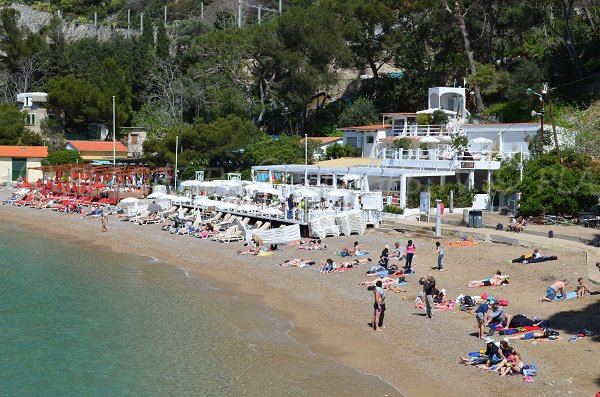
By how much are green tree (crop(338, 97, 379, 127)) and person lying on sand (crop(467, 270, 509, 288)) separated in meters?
35.7

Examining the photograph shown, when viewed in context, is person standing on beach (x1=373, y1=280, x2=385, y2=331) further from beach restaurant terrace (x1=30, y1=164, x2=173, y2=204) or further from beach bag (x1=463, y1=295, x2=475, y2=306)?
beach restaurant terrace (x1=30, y1=164, x2=173, y2=204)

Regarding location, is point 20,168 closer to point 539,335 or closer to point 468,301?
point 468,301

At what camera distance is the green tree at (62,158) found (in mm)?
62969

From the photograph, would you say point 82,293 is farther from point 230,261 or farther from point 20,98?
point 20,98

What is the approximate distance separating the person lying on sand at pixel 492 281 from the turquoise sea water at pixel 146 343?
607cm

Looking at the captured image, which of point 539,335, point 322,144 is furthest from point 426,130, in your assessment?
point 539,335

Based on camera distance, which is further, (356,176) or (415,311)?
(356,176)

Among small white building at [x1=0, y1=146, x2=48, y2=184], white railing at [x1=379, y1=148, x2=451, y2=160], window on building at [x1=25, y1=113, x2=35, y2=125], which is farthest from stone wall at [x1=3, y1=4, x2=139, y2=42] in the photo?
white railing at [x1=379, y1=148, x2=451, y2=160]

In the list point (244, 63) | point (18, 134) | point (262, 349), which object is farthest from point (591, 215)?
point (18, 134)

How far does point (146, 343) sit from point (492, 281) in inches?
404

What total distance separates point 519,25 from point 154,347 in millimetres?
45081

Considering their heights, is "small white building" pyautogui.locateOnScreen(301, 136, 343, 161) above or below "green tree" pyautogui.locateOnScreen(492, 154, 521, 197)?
above

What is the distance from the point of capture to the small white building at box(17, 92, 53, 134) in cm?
7219

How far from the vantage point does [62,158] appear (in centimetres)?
6322
